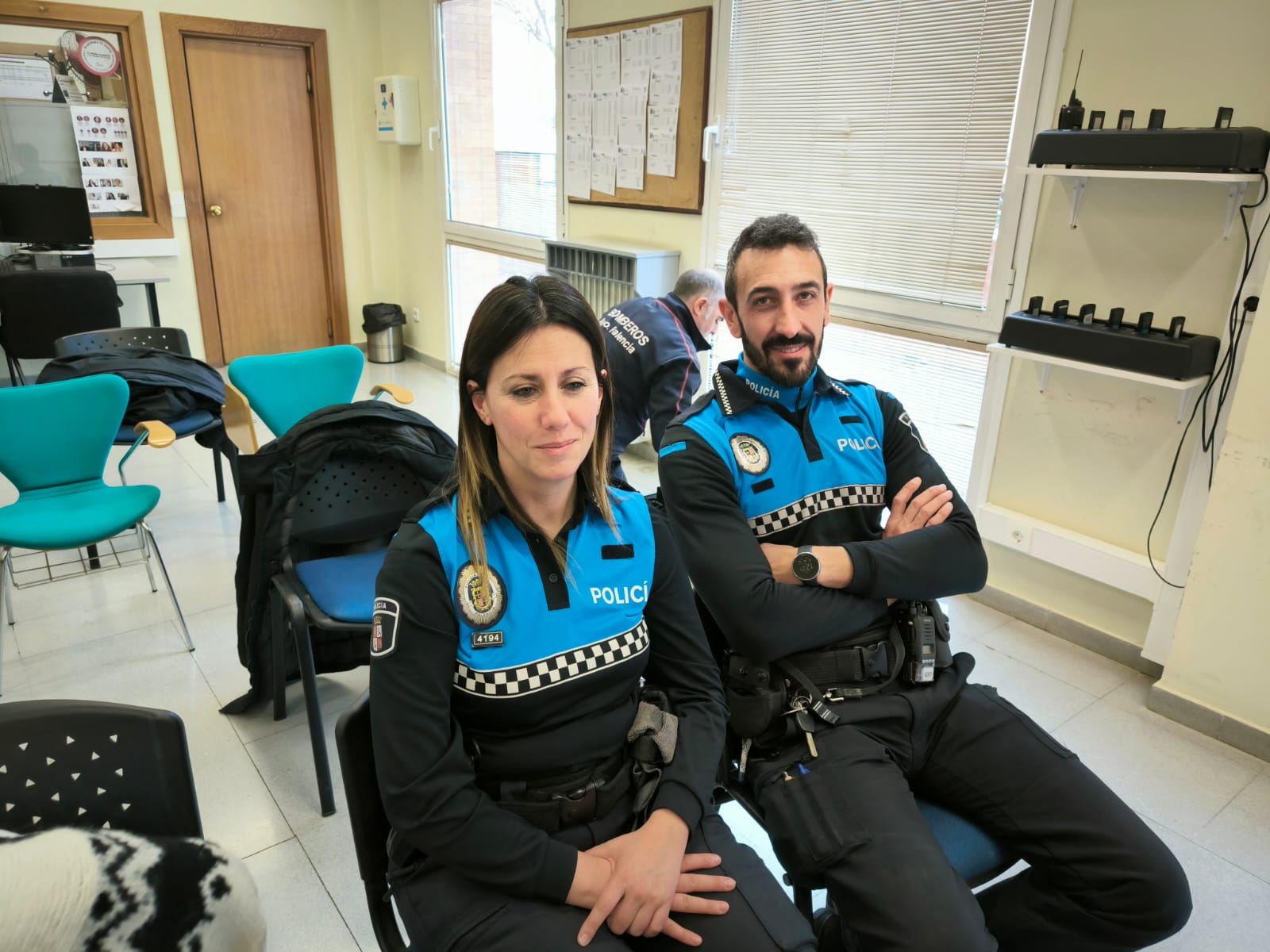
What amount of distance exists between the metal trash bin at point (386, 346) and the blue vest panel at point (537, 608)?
227 inches

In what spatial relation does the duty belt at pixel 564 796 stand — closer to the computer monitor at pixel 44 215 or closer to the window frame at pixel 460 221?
the window frame at pixel 460 221

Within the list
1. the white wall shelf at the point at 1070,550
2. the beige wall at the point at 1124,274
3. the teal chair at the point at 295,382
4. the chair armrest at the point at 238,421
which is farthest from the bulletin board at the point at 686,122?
the chair armrest at the point at 238,421

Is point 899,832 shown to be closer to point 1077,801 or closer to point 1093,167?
point 1077,801

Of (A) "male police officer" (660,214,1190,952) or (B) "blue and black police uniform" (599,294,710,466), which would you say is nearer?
(A) "male police officer" (660,214,1190,952)

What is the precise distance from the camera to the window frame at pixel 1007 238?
2629 mm

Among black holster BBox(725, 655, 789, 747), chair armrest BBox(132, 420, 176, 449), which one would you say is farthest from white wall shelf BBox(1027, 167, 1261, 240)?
chair armrest BBox(132, 420, 176, 449)

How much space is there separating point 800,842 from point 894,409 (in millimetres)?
904

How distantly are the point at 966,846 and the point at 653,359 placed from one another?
Answer: 1799 millimetres

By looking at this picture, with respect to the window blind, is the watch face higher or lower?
lower

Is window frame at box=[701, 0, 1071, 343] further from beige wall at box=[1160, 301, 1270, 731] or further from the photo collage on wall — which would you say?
the photo collage on wall

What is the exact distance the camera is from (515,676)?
1.16m

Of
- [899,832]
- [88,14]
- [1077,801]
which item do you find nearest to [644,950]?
[899,832]

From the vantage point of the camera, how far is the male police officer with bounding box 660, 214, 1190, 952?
4.19 feet

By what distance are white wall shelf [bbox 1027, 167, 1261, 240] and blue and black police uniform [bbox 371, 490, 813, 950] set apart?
6.06 ft
